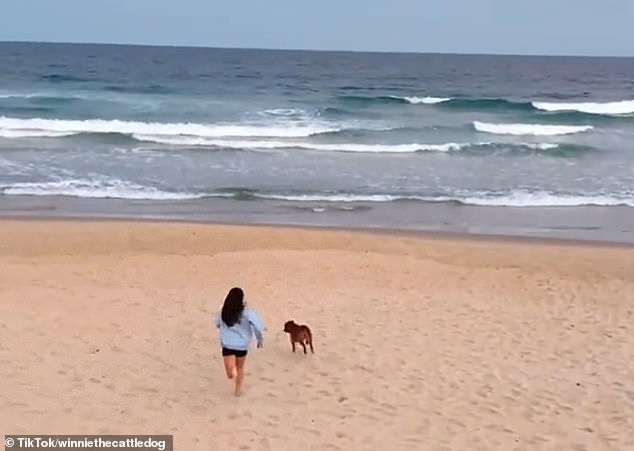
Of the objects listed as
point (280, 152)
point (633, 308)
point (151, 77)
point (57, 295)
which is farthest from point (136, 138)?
point (151, 77)

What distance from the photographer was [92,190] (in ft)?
54.2

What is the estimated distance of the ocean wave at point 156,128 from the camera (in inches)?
1043

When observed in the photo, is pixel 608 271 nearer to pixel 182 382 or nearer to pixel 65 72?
pixel 182 382

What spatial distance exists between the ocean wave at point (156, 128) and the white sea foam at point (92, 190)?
9.32 meters

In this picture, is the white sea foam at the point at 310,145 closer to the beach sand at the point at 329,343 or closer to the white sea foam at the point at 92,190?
the white sea foam at the point at 92,190

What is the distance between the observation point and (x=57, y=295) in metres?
9.13

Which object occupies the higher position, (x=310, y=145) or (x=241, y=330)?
(x=310, y=145)

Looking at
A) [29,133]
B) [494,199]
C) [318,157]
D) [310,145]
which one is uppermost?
[29,133]

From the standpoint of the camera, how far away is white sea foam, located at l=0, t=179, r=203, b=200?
16141mm

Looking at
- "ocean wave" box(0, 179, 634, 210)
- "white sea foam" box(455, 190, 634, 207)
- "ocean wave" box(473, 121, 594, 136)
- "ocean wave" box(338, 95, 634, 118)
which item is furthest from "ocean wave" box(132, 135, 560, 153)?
"ocean wave" box(338, 95, 634, 118)

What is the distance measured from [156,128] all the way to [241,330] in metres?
22.2

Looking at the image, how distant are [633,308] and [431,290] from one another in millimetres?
2213

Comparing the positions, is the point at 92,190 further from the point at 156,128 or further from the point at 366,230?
the point at 156,128

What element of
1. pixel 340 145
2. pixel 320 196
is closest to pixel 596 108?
pixel 340 145
